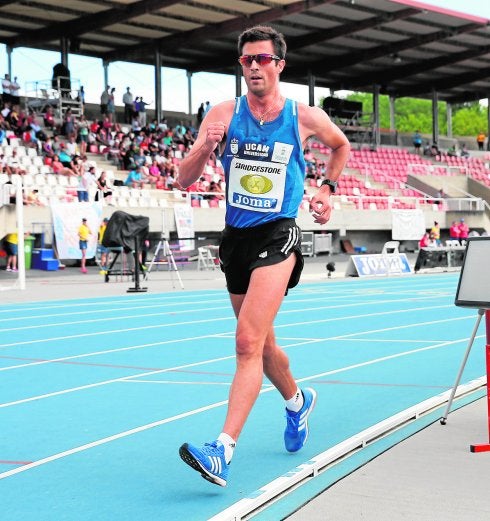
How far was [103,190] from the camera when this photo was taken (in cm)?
2981

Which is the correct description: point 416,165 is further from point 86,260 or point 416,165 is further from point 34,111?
point 86,260

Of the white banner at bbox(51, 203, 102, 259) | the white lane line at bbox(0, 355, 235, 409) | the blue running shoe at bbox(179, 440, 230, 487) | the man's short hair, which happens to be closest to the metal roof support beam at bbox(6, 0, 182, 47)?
the white banner at bbox(51, 203, 102, 259)

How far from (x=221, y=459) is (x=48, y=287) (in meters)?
18.8

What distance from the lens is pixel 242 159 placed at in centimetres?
520

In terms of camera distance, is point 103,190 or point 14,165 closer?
point 14,165

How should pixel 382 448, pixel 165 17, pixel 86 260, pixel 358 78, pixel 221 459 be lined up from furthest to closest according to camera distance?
pixel 358 78 → pixel 165 17 → pixel 86 260 → pixel 382 448 → pixel 221 459

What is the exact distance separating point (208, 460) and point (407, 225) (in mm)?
37171

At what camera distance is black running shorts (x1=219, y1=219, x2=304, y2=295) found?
202 inches

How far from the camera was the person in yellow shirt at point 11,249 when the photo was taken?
2667 cm

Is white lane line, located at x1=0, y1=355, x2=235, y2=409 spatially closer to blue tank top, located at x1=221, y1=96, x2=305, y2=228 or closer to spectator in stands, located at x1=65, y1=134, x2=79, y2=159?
blue tank top, located at x1=221, y1=96, x2=305, y2=228

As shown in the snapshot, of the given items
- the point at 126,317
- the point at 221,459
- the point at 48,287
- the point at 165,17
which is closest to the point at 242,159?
the point at 221,459

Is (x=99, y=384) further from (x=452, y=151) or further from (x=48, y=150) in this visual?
(x=452, y=151)

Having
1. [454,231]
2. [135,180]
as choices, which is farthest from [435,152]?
[135,180]

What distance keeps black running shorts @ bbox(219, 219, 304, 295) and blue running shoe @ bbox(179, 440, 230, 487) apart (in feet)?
3.03
